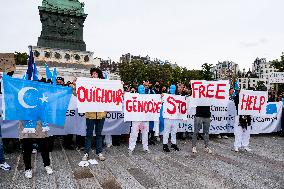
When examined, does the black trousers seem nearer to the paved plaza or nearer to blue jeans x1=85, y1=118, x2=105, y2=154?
the paved plaza

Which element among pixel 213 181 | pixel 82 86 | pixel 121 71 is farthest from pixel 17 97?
pixel 121 71

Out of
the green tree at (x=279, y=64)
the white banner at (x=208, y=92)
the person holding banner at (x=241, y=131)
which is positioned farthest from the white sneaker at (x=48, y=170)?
the green tree at (x=279, y=64)

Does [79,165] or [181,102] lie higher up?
[181,102]

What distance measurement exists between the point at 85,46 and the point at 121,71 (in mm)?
10390

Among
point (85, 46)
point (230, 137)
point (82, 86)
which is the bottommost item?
point (230, 137)

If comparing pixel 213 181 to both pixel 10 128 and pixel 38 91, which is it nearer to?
pixel 38 91

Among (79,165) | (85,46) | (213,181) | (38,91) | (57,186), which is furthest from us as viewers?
(85,46)

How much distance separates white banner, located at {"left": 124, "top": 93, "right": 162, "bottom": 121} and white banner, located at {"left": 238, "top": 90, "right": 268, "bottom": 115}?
253 centimetres

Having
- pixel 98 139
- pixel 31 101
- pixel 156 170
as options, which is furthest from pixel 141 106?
pixel 31 101

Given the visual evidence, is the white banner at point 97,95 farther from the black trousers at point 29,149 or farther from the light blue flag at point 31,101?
the black trousers at point 29,149

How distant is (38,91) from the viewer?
6176mm

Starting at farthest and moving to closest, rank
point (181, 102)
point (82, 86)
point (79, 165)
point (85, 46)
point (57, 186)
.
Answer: point (85, 46) < point (181, 102) < point (82, 86) < point (79, 165) < point (57, 186)

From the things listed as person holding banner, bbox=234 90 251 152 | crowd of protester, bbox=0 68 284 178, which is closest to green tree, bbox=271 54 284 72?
crowd of protester, bbox=0 68 284 178

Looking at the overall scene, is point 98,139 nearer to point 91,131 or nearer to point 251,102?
point 91,131
